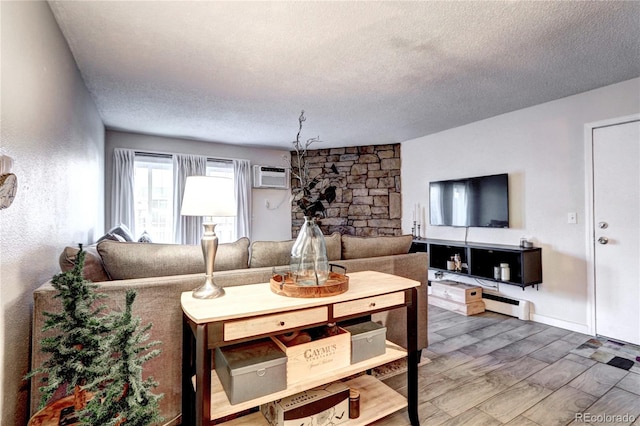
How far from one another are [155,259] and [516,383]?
240 cm

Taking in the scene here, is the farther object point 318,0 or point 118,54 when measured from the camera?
point 118,54

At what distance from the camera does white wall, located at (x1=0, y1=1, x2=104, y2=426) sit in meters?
1.13

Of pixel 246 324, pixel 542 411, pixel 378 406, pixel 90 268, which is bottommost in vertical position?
pixel 542 411

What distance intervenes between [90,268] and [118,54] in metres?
1.63

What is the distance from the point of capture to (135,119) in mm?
3662

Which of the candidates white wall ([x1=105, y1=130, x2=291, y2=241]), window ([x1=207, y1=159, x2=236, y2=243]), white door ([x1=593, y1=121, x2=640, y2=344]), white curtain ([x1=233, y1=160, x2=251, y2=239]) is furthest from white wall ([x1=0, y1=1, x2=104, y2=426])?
white door ([x1=593, y1=121, x2=640, y2=344])

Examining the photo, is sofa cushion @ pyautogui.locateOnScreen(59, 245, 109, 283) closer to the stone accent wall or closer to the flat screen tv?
the stone accent wall

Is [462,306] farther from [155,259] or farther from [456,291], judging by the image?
[155,259]

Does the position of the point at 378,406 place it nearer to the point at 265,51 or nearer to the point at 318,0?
the point at 318,0

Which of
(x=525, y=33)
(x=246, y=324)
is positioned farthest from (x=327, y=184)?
(x=525, y=33)

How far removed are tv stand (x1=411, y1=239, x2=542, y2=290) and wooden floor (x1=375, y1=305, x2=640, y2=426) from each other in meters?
0.56

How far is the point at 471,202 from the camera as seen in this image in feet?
12.2

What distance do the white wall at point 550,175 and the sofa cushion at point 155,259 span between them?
319cm

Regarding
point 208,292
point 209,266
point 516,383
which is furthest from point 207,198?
point 516,383
